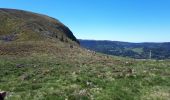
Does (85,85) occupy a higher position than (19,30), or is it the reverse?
Answer: (19,30)

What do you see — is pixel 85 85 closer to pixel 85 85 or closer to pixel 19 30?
pixel 85 85

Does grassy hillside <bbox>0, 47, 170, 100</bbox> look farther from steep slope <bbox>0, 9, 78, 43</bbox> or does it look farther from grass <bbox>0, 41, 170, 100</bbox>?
steep slope <bbox>0, 9, 78, 43</bbox>

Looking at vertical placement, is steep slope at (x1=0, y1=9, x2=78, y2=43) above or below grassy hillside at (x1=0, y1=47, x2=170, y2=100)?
above

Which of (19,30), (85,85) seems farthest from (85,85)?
(19,30)

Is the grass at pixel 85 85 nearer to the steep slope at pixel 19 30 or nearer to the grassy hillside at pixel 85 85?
the grassy hillside at pixel 85 85

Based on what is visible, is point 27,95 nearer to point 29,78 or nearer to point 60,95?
point 60,95

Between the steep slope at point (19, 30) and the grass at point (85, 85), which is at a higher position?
the steep slope at point (19, 30)

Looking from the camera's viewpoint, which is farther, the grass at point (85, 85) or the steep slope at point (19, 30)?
the steep slope at point (19, 30)

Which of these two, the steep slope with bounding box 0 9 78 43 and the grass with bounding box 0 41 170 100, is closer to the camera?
the grass with bounding box 0 41 170 100

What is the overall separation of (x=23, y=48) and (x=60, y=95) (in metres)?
36.0

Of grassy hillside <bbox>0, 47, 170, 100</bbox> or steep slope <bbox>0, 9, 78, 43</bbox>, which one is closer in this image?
grassy hillside <bbox>0, 47, 170, 100</bbox>

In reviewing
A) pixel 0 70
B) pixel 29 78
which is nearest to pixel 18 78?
pixel 29 78

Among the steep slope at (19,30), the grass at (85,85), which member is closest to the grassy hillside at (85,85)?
the grass at (85,85)

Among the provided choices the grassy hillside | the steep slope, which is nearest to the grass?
the grassy hillside
